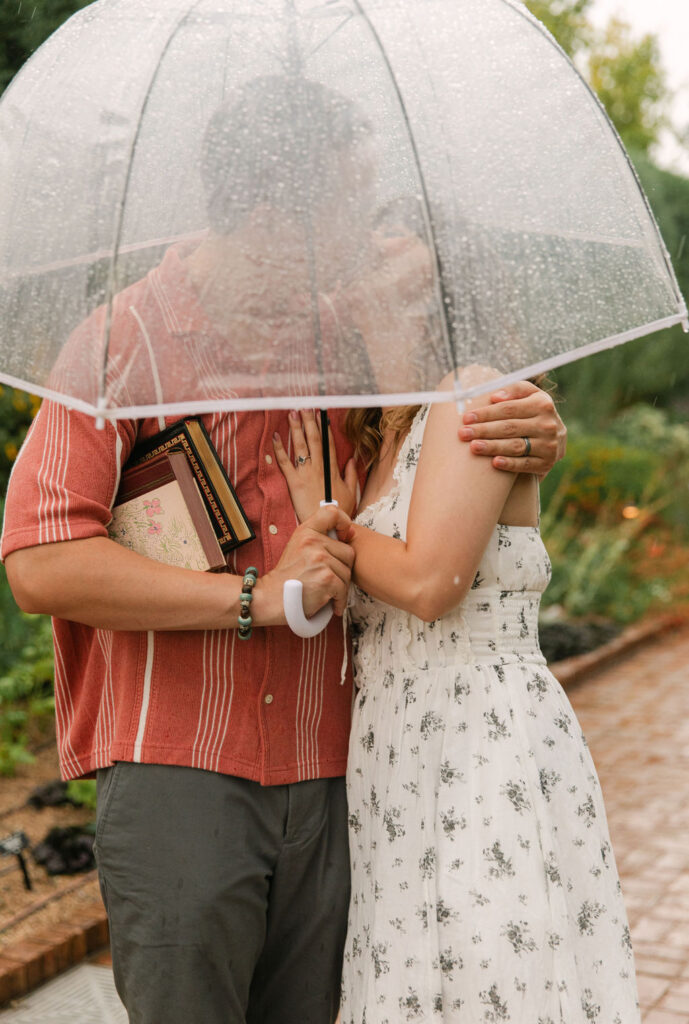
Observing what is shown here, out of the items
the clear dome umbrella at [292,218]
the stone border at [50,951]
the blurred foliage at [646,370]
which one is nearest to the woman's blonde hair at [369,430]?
the clear dome umbrella at [292,218]

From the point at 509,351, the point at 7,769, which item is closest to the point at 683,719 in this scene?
the point at 7,769

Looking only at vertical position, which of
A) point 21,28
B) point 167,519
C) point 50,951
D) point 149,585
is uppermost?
point 21,28

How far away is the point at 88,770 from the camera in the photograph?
2113mm

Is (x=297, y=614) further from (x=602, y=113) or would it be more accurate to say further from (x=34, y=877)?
(x=34, y=877)

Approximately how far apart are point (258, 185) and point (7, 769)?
13.4 ft

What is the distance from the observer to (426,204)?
65.6 inches

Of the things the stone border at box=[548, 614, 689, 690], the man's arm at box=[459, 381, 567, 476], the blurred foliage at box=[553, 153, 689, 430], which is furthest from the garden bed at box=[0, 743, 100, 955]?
the blurred foliage at box=[553, 153, 689, 430]

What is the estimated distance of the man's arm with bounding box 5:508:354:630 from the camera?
6.20 ft

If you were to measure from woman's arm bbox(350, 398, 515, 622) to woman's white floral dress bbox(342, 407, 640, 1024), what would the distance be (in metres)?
0.15

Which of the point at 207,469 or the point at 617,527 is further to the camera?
the point at 617,527

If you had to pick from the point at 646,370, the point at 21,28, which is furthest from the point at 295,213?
the point at 646,370

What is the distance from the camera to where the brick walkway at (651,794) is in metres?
4.32

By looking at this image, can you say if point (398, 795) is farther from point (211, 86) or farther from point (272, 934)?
point (211, 86)

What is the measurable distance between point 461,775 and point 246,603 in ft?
1.81
